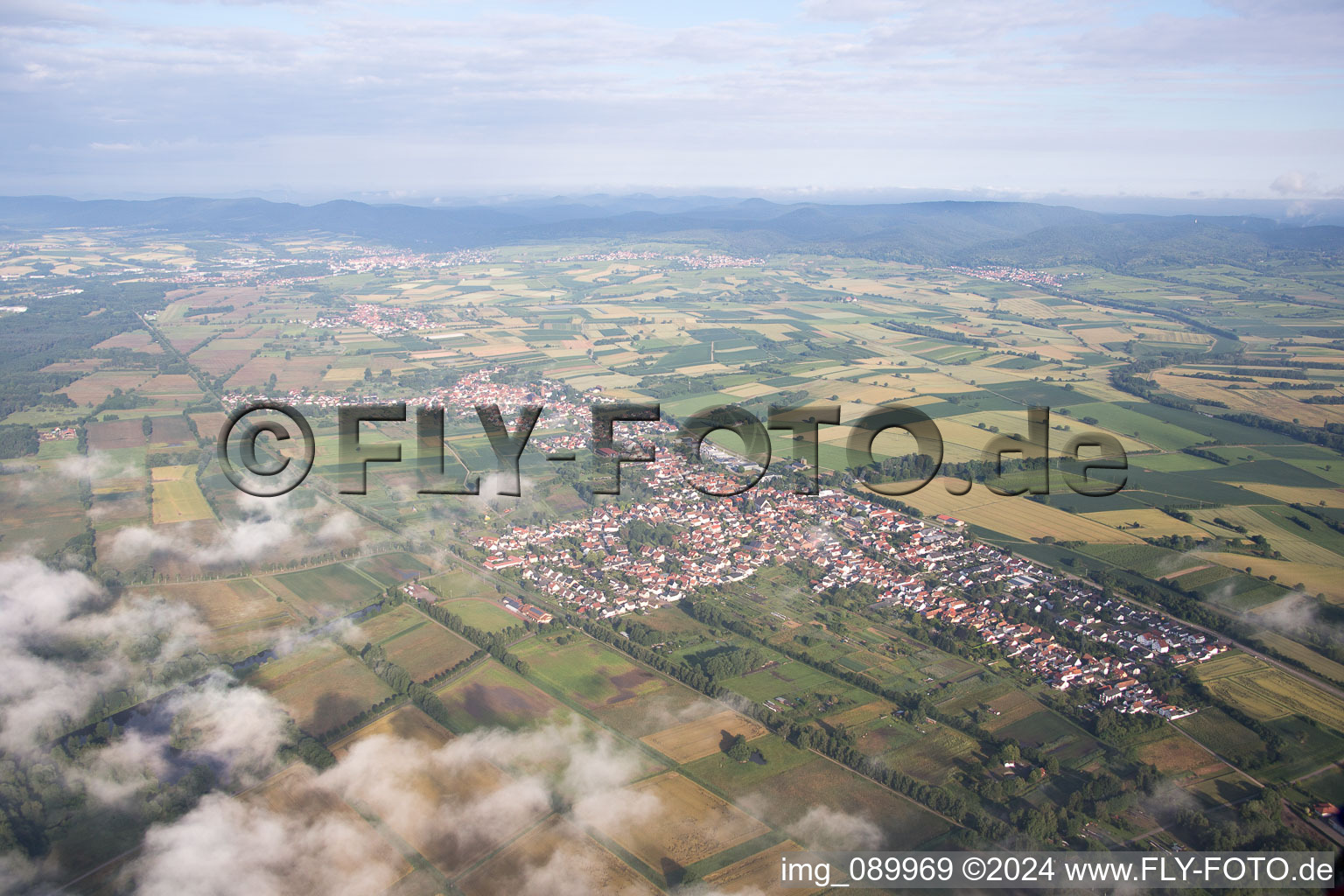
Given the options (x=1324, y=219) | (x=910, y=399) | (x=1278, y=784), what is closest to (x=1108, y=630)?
(x=1278, y=784)

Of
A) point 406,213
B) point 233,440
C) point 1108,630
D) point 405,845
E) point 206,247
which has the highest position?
point 406,213

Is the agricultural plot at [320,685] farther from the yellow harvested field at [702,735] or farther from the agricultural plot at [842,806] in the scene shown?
the agricultural plot at [842,806]

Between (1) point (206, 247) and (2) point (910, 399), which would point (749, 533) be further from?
(1) point (206, 247)

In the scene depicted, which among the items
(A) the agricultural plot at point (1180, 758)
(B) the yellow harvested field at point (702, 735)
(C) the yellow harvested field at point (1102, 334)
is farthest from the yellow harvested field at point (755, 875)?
(C) the yellow harvested field at point (1102, 334)

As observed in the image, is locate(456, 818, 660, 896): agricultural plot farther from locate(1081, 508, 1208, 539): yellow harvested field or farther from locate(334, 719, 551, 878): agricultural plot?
locate(1081, 508, 1208, 539): yellow harvested field

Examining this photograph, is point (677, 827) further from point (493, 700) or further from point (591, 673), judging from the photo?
point (493, 700)

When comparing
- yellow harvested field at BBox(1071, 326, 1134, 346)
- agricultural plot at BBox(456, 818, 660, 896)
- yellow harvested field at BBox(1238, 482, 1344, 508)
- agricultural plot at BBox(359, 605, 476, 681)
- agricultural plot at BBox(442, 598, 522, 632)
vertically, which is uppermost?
yellow harvested field at BBox(1071, 326, 1134, 346)

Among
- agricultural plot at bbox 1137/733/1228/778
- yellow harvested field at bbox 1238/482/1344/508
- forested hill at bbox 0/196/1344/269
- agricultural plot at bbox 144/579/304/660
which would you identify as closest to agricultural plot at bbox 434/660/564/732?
agricultural plot at bbox 144/579/304/660
